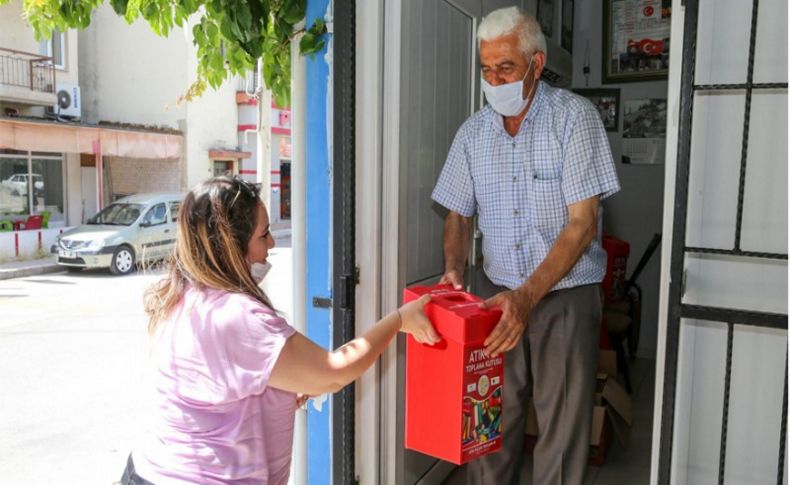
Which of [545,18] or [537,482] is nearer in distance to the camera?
[537,482]

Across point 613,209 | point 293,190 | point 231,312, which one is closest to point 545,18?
point 613,209

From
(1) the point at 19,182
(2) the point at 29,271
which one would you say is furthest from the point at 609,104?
(1) the point at 19,182

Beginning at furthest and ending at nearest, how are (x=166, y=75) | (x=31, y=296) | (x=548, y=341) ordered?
(x=166, y=75)
(x=31, y=296)
(x=548, y=341)

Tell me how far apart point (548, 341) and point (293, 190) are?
1.15m

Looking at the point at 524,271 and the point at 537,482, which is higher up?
the point at 524,271

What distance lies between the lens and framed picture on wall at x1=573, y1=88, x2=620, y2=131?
5.26 m

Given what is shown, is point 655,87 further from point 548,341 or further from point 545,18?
point 548,341

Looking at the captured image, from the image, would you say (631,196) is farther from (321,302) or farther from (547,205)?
(321,302)

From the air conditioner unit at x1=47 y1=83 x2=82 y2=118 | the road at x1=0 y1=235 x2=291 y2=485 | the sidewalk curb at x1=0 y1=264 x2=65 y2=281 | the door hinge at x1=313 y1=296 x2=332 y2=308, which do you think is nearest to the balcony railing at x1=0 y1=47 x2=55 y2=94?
the air conditioner unit at x1=47 y1=83 x2=82 y2=118

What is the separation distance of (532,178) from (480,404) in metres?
0.83

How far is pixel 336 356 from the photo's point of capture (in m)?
1.67

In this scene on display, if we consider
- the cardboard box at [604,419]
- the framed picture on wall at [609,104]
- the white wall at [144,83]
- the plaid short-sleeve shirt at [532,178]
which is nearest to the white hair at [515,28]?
the plaid short-sleeve shirt at [532,178]

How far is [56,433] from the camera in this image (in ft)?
15.0

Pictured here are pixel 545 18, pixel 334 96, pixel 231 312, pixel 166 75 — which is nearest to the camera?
pixel 231 312
